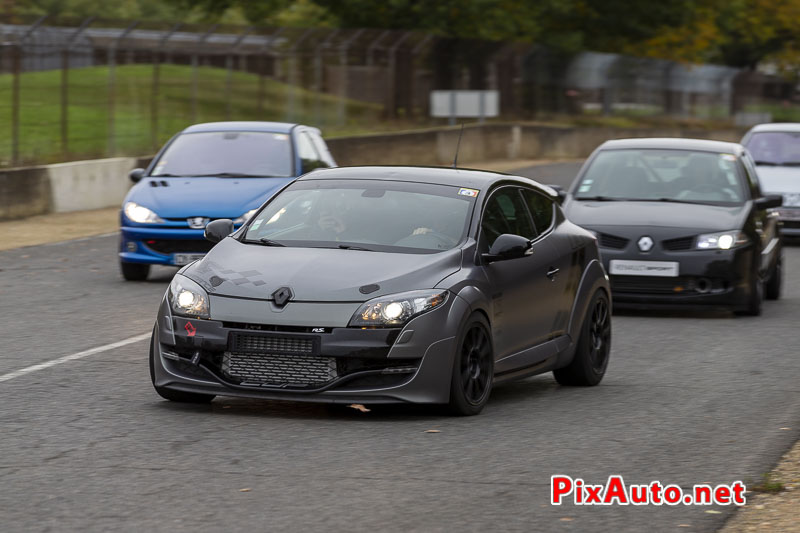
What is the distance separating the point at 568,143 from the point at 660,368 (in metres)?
36.9

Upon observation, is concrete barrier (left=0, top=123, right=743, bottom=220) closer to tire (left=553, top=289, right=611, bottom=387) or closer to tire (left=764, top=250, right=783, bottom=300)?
tire (left=764, top=250, right=783, bottom=300)

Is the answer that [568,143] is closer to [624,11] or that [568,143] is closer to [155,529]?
[624,11]

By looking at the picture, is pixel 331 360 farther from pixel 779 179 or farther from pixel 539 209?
pixel 779 179

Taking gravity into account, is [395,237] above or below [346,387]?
above

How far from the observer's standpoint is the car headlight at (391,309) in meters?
8.02

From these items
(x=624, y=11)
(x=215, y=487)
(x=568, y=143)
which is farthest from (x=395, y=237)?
(x=624, y=11)

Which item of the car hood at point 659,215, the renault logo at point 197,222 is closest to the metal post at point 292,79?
the renault logo at point 197,222

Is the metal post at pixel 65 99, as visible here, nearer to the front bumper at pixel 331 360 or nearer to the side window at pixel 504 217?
the side window at pixel 504 217

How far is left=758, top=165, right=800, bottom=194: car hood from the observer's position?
21469 mm

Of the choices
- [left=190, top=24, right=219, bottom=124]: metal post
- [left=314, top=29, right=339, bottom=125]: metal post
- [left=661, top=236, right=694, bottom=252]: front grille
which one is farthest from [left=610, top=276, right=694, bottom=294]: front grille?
[left=314, top=29, right=339, bottom=125]: metal post

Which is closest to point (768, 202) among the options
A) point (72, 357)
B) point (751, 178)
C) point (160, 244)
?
point (751, 178)

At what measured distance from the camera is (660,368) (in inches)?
432

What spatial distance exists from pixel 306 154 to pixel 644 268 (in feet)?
15.1

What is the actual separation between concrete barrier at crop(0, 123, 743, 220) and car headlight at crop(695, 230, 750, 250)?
1180 cm
